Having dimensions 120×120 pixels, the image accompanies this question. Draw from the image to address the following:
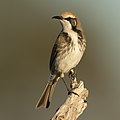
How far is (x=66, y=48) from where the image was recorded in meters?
2.53

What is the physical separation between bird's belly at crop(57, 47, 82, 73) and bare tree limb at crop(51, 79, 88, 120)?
0.56 ft

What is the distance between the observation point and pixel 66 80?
2.78 m

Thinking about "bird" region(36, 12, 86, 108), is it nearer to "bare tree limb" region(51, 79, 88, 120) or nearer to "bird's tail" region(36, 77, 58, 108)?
"bird's tail" region(36, 77, 58, 108)

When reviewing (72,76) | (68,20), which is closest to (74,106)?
(72,76)

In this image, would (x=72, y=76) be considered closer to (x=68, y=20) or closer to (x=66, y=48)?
(x=66, y=48)

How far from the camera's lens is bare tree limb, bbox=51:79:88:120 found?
7.23ft

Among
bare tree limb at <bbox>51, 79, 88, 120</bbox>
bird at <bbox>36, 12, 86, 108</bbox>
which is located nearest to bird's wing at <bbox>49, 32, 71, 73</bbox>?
bird at <bbox>36, 12, 86, 108</bbox>

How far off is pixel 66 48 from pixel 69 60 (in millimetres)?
51
